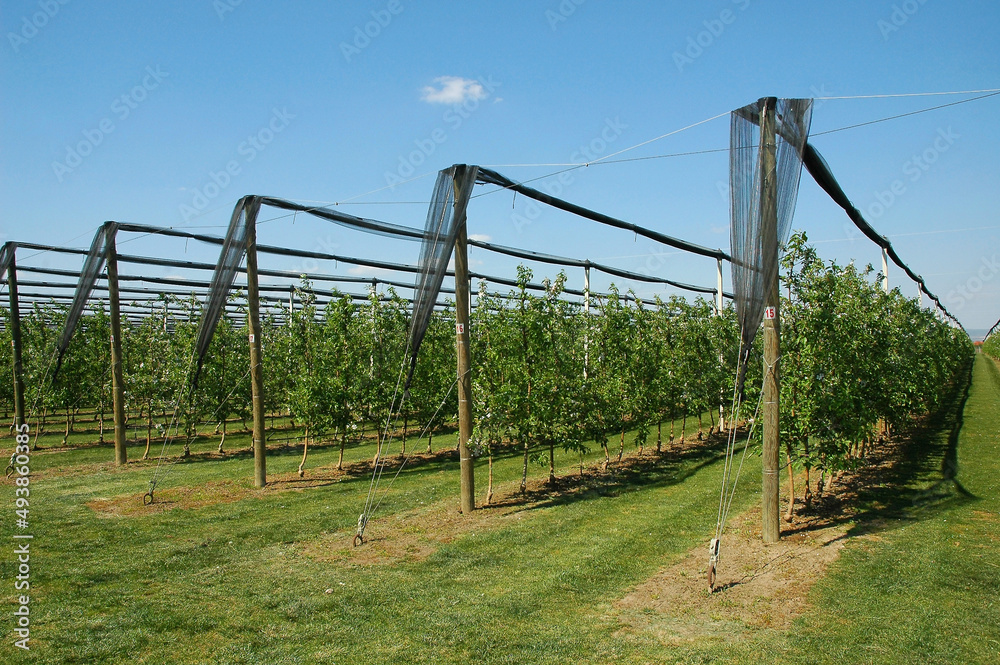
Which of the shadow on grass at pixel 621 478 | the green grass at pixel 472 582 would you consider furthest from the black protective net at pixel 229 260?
the shadow on grass at pixel 621 478

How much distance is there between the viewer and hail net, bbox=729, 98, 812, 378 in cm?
871

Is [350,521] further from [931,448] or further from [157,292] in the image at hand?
[157,292]

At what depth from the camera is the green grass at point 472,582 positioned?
5.96 m

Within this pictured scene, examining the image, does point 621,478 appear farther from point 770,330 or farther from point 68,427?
point 68,427

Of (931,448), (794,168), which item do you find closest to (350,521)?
(794,168)

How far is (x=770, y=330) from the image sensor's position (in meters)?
9.19

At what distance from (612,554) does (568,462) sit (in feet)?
27.6

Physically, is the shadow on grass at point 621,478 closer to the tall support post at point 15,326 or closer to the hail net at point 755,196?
the hail net at point 755,196

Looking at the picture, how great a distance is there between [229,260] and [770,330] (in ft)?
37.7

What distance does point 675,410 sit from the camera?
753 inches

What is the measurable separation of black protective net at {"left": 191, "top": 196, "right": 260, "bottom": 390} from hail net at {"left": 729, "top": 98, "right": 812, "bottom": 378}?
33.7ft

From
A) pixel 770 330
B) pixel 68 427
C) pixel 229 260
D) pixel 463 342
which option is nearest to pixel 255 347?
pixel 229 260

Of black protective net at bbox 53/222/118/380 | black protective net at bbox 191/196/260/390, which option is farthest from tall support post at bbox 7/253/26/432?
black protective net at bbox 191/196/260/390

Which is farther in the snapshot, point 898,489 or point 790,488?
point 898,489
